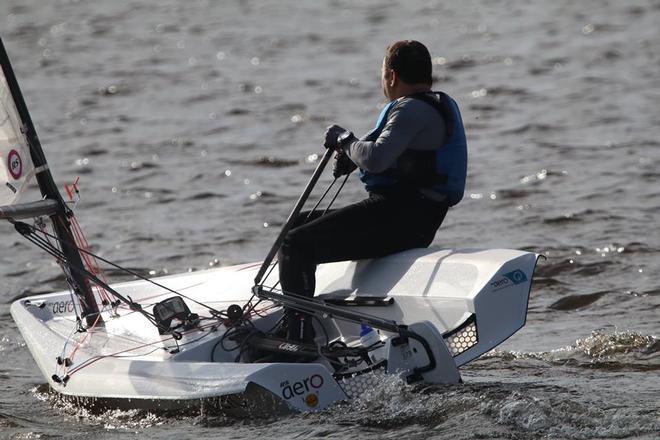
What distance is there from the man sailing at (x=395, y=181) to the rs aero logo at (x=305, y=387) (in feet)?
2.05

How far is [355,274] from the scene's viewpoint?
6.07 metres

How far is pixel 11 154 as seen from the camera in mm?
6383

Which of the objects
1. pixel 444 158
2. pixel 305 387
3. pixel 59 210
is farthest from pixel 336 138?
pixel 59 210

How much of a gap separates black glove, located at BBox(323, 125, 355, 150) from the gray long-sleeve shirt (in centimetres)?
6

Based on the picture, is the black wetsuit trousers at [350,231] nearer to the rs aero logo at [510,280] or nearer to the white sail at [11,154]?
the rs aero logo at [510,280]

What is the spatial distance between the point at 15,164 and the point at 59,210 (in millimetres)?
312

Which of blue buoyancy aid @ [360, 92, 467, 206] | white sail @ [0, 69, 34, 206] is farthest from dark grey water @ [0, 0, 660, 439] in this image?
white sail @ [0, 69, 34, 206]

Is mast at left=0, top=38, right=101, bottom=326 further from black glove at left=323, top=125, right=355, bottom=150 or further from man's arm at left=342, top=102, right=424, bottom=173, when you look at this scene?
man's arm at left=342, top=102, right=424, bottom=173

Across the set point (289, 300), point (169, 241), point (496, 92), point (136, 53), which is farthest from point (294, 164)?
point (136, 53)

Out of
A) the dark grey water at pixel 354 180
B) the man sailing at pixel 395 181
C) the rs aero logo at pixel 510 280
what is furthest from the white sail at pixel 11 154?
the rs aero logo at pixel 510 280

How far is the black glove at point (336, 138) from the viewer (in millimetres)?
5727

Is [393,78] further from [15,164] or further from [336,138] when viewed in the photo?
[15,164]

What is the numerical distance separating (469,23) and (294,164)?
8.20 m

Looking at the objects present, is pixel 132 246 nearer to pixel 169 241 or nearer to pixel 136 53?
pixel 169 241
